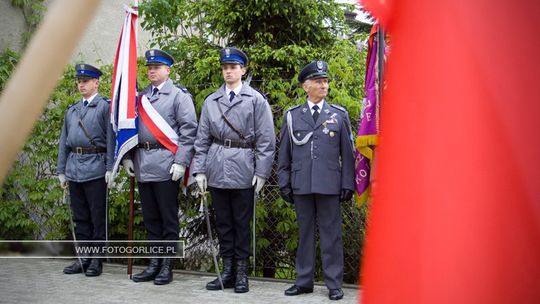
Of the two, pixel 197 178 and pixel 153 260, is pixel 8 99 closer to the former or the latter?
pixel 197 178

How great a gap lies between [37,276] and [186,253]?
5.08 feet

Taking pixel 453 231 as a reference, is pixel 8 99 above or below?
above

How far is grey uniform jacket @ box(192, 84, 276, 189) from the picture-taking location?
5750 millimetres

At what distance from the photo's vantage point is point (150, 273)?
6.27 m

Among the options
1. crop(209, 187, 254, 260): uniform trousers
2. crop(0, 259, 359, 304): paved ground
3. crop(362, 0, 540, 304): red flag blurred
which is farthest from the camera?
crop(209, 187, 254, 260): uniform trousers

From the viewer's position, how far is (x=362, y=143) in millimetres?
5309

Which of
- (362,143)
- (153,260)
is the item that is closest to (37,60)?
(362,143)

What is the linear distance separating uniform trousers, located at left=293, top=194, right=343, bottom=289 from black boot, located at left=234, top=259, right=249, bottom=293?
19.3 inches

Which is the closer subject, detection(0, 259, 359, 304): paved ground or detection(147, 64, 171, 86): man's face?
detection(0, 259, 359, 304): paved ground

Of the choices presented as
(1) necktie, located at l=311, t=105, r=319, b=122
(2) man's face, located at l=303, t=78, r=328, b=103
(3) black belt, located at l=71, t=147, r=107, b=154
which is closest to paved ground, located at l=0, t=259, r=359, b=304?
(3) black belt, located at l=71, t=147, r=107, b=154

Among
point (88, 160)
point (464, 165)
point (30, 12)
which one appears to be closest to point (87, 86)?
point (88, 160)

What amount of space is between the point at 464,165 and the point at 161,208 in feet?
17.8

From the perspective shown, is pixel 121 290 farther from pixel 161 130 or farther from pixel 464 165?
pixel 464 165

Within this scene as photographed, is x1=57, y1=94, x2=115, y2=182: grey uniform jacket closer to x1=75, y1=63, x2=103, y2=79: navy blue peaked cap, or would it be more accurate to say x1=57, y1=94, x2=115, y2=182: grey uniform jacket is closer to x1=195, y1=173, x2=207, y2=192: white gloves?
→ x1=75, y1=63, x2=103, y2=79: navy blue peaked cap
